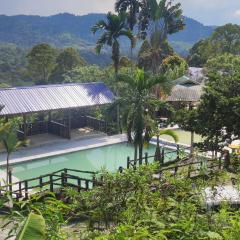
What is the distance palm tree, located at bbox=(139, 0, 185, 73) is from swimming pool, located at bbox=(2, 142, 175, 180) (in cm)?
1257

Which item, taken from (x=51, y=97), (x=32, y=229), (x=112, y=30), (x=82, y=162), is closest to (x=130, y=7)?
(x=112, y=30)

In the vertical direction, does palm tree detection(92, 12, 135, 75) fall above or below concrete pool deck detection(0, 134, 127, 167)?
above

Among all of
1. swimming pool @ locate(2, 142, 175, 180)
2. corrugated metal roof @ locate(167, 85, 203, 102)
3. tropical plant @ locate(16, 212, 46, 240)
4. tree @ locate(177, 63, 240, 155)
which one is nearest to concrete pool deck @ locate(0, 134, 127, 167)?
swimming pool @ locate(2, 142, 175, 180)

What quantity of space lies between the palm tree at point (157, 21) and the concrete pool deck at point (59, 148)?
11257mm

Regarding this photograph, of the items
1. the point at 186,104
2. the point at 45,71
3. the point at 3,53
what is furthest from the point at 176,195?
the point at 3,53

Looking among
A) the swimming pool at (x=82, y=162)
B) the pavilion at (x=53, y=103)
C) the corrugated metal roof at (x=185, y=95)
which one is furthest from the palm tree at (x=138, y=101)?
the corrugated metal roof at (x=185, y=95)

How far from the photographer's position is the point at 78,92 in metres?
26.9

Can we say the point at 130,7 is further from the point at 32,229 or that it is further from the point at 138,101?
the point at 32,229

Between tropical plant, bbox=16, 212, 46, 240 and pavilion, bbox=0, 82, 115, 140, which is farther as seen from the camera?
pavilion, bbox=0, 82, 115, 140

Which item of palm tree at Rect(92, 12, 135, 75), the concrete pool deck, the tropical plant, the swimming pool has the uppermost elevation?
palm tree at Rect(92, 12, 135, 75)

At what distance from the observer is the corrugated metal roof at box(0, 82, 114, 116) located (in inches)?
932

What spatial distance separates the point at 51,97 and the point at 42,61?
39.4m

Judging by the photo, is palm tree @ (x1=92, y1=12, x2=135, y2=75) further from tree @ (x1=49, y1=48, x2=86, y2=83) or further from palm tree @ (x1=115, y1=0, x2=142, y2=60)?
tree @ (x1=49, y1=48, x2=86, y2=83)

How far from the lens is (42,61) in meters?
63.4
